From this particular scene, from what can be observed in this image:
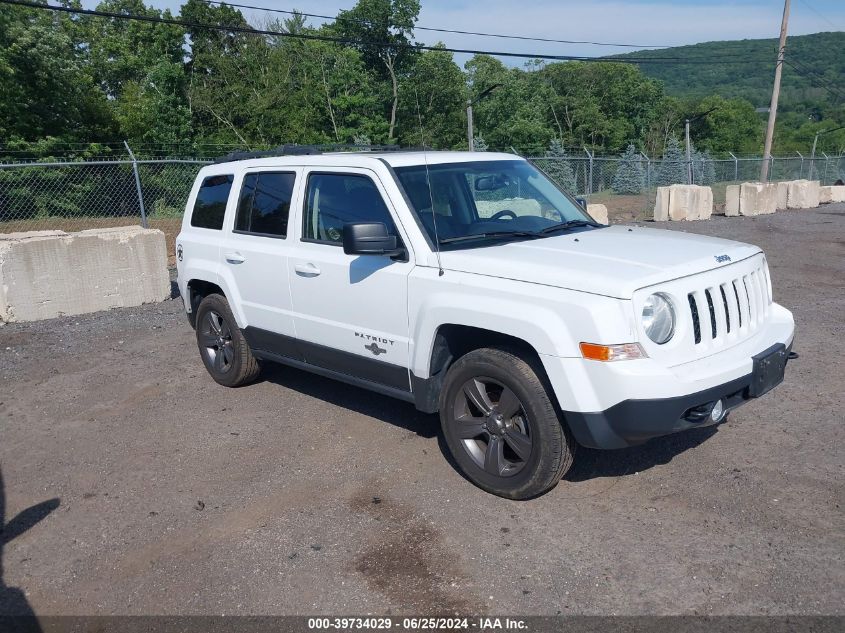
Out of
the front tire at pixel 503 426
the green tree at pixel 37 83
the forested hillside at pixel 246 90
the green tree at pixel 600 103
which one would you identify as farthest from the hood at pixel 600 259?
the green tree at pixel 600 103

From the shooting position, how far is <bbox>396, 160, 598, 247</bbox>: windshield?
498cm

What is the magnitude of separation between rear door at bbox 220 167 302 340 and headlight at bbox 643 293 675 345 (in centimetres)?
273

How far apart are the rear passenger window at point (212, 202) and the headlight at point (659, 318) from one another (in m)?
3.81

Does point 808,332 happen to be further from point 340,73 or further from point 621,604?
point 340,73

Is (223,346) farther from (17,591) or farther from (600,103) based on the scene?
(600,103)

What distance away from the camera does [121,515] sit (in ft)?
15.1

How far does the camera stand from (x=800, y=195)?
82.5 feet

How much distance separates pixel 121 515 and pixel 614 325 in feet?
9.98

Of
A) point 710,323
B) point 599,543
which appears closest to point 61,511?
point 599,543

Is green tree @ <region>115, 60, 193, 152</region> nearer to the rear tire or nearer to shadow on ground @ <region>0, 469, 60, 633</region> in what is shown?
the rear tire

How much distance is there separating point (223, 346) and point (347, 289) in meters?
2.06

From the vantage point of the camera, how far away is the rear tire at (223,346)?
655cm

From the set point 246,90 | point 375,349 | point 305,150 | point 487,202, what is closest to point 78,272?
point 305,150

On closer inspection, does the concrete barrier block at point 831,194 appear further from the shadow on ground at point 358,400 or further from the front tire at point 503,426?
the front tire at point 503,426
